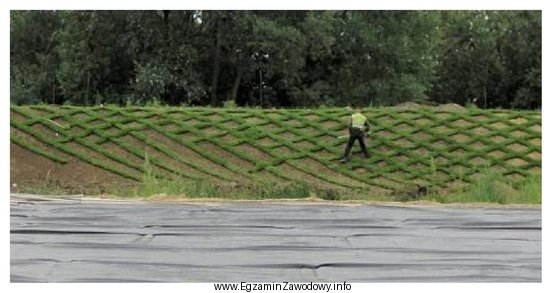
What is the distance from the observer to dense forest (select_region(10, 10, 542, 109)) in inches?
600

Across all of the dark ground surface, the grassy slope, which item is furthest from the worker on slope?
the dark ground surface

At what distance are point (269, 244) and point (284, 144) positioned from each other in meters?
6.46

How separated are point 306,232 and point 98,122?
705cm

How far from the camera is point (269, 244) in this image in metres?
3.94

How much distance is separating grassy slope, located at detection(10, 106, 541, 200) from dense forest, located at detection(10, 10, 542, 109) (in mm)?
1774

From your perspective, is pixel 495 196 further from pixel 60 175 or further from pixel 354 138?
pixel 60 175

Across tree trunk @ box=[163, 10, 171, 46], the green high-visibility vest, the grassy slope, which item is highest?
tree trunk @ box=[163, 10, 171, 46]

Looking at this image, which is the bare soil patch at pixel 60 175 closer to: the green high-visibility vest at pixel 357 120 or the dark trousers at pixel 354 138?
the dark trousers at pixel 354 138

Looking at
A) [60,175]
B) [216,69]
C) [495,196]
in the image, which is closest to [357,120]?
[495,196]

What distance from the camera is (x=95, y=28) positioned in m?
15.7

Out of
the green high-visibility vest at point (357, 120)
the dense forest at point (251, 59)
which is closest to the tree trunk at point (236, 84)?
the dense forest at point (251, 59)

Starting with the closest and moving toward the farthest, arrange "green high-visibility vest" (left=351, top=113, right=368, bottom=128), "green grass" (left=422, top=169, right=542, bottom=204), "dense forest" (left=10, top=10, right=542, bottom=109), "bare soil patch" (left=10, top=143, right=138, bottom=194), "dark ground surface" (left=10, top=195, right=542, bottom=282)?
"dark ground surface" (left=10, top=195, right=542, bottom=282) < "green grass" (left=422, top=169, right=542, bottom=204) < "bare soil patch" (left=10, top=143, right=138, bottom=194) < "green high-visibility vest" (left=351, top=113, right=368, bottom=128) < "dense forest" (left=10, top=10, right=542, bottom=109)

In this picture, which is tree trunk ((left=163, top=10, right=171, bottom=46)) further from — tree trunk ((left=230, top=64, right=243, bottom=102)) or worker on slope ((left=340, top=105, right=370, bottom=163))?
worker on slope ((left=340, top=105, right=370, bottom=163))

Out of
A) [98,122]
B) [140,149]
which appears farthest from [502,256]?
[98,122]
